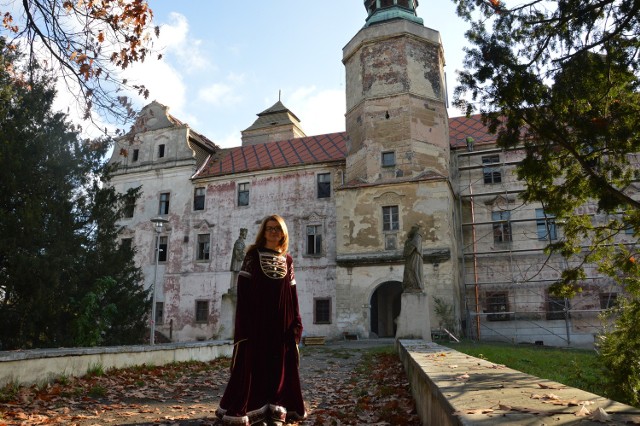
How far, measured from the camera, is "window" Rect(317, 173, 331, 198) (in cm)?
2609

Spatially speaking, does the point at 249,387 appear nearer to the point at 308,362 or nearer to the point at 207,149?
the point at 308,362

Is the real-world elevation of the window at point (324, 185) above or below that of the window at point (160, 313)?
above

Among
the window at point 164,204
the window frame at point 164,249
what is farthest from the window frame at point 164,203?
the window frame at point 164,249

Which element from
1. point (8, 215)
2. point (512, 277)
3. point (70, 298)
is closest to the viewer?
point (8, 215)

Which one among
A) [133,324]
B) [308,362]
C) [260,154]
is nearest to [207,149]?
[260,154]

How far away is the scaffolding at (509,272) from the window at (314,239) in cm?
739

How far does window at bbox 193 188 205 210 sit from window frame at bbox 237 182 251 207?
2405 mm

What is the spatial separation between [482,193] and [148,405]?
22.1 m

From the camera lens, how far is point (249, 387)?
4.44 metres

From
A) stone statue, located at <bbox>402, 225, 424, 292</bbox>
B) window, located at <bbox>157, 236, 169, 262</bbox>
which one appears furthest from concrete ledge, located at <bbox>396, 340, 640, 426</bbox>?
window, located at <bbox>157, 236, 169, 262</bbox>

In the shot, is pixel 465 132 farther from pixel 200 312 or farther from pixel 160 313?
pixel 160 313

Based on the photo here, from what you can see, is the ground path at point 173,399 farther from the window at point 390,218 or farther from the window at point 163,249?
the window at point 163,249

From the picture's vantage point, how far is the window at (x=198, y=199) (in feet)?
94.0

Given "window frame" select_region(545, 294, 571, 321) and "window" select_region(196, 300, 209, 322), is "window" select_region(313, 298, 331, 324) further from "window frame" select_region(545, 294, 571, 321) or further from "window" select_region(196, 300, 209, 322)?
"window frame" select_region(545, 294, 571, 321)
